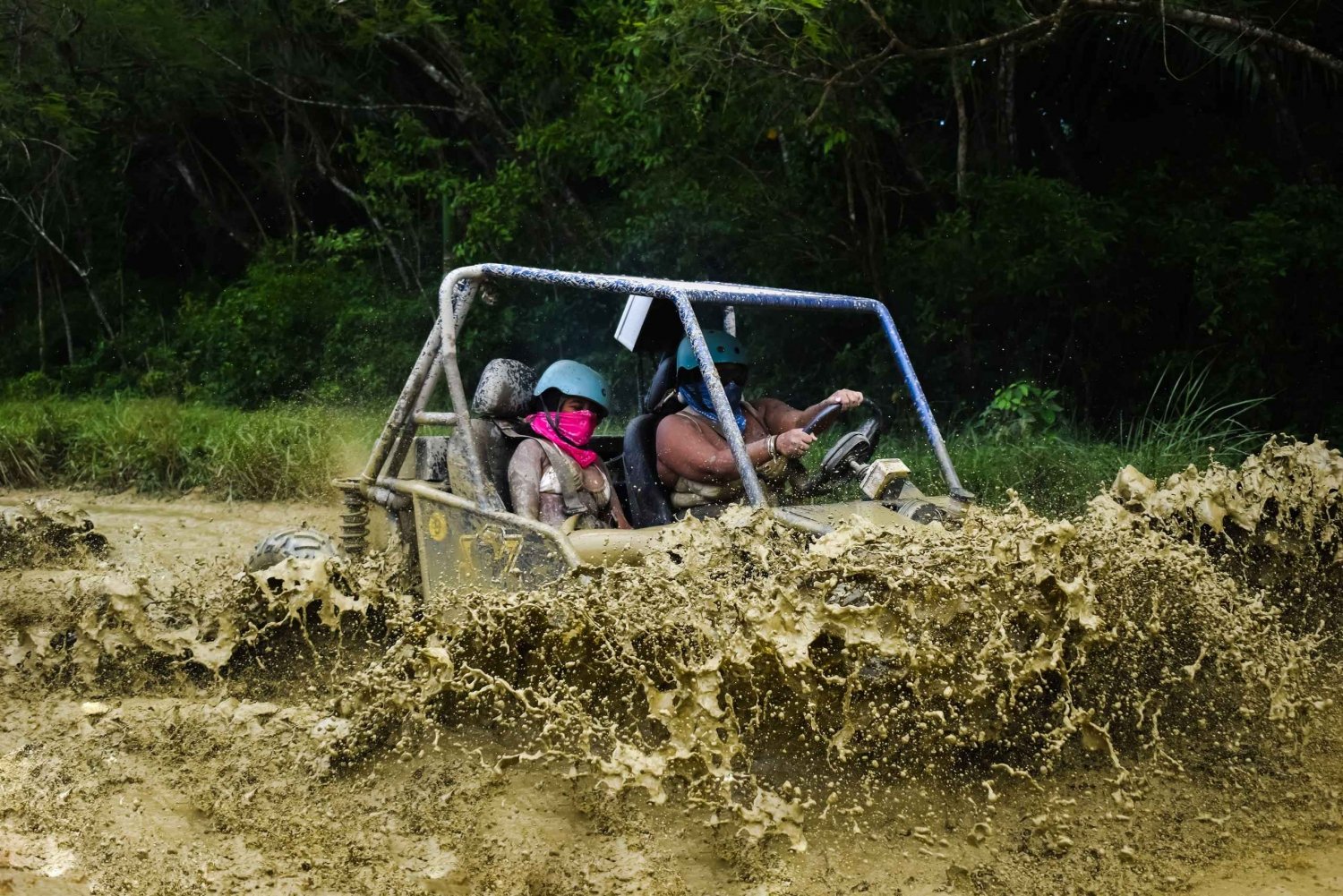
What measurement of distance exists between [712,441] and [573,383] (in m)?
0.57

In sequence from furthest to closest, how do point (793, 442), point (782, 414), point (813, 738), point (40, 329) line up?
point (40, 329)
point (782, 414)
point (793, 442)
point (813, 738)

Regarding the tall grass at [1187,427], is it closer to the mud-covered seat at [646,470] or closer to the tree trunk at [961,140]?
the tree trunk at [961,140]

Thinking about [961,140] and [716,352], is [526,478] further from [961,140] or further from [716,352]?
[961,140]

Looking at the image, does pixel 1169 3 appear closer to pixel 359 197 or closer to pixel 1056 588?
pixel 1056 588

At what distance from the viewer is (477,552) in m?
4.58

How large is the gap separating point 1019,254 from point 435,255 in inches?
310

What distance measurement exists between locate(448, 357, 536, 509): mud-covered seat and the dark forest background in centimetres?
318

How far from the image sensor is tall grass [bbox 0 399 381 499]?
9.98 m

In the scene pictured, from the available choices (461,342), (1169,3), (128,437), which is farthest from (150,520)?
(1169,3)

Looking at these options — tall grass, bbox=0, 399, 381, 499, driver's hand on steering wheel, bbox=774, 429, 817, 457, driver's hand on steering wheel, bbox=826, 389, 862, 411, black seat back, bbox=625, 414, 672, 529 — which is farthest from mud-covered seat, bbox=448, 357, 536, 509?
tall grass, bbox=0, 399, 381, 499

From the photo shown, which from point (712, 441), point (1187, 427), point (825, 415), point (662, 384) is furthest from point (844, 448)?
point (1187, 427)

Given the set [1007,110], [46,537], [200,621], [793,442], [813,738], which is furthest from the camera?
[1007,110]

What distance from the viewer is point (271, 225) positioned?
17.9 m

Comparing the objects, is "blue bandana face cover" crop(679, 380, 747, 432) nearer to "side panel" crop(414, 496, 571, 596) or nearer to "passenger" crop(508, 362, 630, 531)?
"passenger" crop(508, 362, 630, 531)
